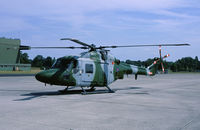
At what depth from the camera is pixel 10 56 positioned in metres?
103

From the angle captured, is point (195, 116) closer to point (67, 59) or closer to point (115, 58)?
point (67, 59)

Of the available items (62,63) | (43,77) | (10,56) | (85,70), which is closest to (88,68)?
(85,70)

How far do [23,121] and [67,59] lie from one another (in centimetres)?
793

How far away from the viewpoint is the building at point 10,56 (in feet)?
317

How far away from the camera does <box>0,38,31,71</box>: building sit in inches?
3807

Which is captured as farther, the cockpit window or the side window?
the side window

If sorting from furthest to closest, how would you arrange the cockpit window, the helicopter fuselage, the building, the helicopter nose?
the building < the cockpit window < the helicopter fuselage < the helicopter nose

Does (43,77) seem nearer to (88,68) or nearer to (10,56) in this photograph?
(88,68)

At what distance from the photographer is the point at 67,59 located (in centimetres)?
1500

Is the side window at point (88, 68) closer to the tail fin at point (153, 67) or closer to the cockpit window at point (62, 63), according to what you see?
the cockpit window at point (62, 63)

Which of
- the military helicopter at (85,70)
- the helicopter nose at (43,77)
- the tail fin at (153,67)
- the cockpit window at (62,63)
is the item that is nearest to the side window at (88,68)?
the military helicopter at (85,70)

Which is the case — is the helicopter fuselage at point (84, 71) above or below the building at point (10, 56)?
below

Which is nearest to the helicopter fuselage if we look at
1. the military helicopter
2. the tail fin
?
the military helicopter

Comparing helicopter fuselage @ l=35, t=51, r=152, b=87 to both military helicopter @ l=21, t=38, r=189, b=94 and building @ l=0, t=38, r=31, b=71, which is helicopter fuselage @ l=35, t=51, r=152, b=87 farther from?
building @ l=0, t=38, r=31, b=71
